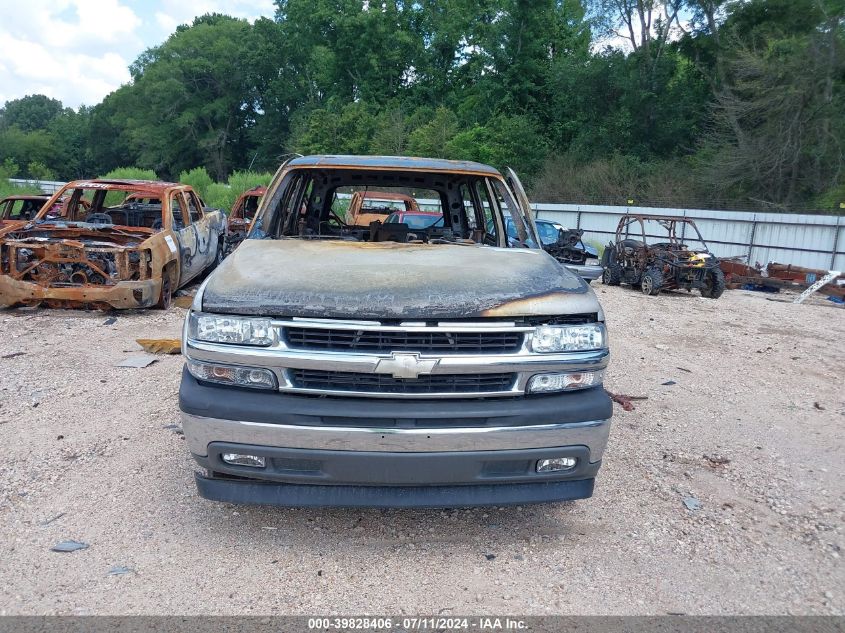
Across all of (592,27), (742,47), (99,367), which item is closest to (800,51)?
(742,47)

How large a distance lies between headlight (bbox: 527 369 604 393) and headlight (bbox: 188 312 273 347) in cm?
123

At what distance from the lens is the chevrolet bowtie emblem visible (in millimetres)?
3078

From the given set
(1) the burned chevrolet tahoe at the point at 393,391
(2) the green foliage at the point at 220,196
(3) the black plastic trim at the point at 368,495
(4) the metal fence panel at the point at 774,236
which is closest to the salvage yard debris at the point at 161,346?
(1) the burned chevrolet tahoe at the point at 393,391

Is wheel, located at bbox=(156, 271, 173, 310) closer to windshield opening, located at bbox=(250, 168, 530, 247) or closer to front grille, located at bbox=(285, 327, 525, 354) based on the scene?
windshield opening, located at bbox=(250, 168, 530, 247)

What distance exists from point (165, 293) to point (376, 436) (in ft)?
24.5

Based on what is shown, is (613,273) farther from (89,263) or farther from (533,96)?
(533,96)

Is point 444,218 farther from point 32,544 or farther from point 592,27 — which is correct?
point 592,27

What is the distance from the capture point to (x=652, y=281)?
14.4 meters

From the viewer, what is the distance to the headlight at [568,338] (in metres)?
3.24

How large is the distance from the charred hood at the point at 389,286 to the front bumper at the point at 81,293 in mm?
5536

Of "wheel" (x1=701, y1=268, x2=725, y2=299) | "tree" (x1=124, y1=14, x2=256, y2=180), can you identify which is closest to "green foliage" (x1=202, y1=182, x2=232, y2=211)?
"wheel" (x1=701, y1=268, x2=725, y2=299)

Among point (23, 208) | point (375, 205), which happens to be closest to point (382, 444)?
point (375, 205)

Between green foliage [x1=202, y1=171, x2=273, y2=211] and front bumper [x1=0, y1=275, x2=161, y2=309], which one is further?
green foliage [x1=202, y1=171, x2=273, y2=211]

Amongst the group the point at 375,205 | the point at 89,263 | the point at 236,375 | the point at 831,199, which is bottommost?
the point at 89,263
